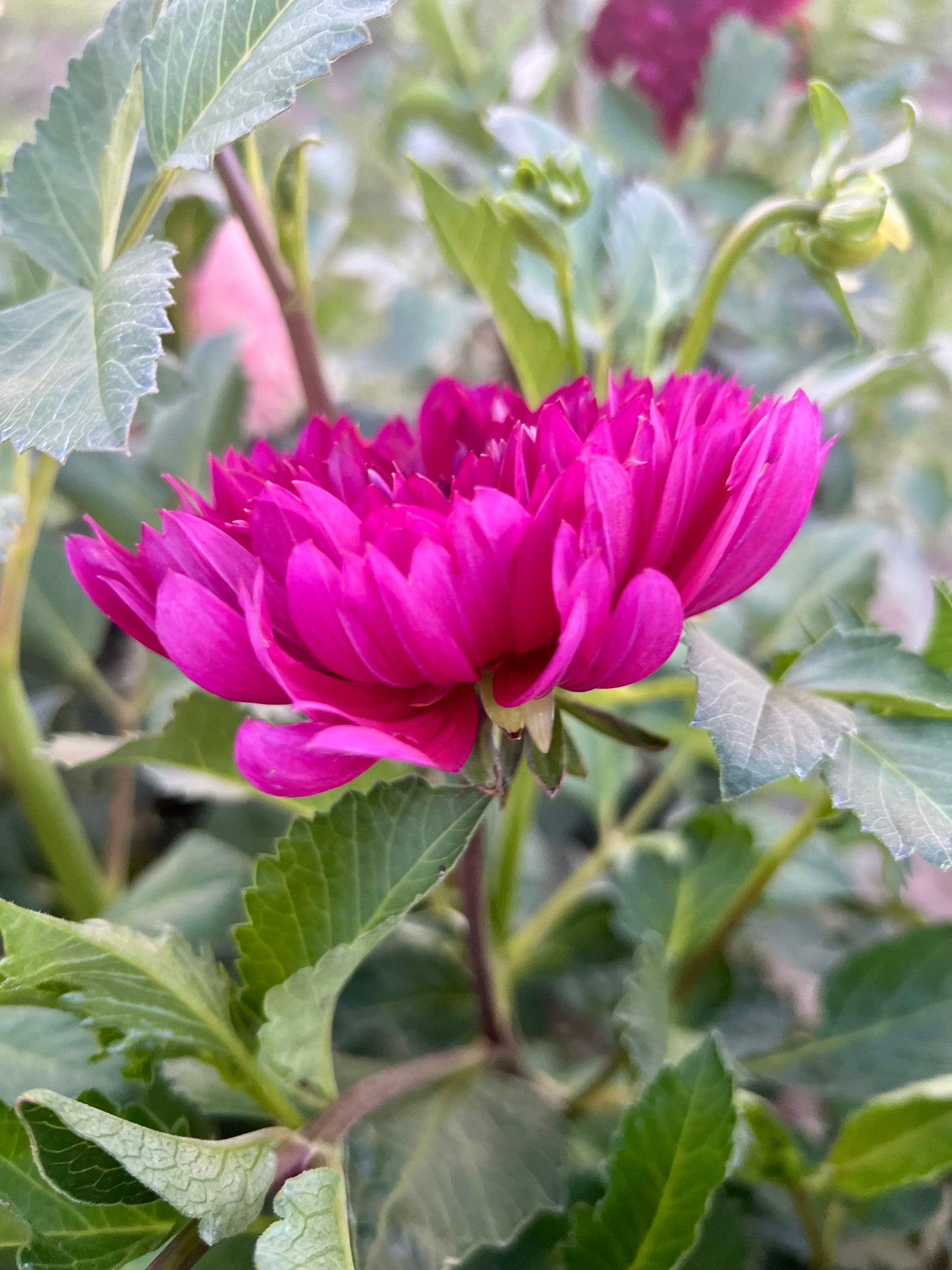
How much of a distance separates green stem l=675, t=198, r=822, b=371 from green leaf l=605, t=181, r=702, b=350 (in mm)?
45

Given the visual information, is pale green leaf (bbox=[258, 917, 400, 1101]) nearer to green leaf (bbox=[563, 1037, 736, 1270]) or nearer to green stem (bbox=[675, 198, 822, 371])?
green leaf (bbox=[563, 1037, 736, 1270])

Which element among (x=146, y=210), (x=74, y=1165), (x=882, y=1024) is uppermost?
(x=146, y=210)

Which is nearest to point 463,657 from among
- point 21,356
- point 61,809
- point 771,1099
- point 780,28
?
point 21,356

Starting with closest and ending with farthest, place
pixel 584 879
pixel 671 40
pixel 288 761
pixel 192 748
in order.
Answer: pixel 288 761 → pixel 192 748 → pixel 584 879 → pixel 671 40

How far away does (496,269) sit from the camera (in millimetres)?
286

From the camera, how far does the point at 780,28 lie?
55cm

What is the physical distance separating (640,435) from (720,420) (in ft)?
0.06

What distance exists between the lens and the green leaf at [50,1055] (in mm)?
227

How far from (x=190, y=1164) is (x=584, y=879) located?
232 mm

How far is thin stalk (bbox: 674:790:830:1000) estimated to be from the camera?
0.27 m

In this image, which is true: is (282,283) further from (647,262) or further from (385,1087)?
(385,1087)

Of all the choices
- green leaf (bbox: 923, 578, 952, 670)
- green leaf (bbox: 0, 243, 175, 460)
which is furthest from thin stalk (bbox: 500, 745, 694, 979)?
green leaf (bbox: 0, 243, 175, 460)

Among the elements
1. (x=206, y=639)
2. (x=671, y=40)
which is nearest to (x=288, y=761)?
(x=206, y=639)

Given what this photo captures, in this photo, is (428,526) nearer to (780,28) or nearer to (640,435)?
(640,435)
